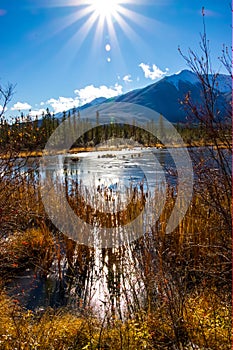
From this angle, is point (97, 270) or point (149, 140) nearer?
point (97, 270)

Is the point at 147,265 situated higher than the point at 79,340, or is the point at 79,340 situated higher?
the point at 147,265

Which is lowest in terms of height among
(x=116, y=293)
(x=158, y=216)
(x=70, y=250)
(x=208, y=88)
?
(x=116, y=293)

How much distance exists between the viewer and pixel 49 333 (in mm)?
3041

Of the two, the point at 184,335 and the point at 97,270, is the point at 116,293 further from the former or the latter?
the point at 184,335

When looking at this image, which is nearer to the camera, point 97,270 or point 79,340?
point 79,340

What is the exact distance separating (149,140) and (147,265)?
2267 inches

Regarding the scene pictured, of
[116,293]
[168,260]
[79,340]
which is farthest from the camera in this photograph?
[168,260]

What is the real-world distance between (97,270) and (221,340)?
2.70m

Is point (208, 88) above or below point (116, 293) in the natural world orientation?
above

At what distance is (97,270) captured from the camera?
5.27 meters

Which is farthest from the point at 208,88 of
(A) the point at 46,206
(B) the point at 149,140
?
(B) the point at 149,140

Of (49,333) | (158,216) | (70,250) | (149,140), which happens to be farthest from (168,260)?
(149,140)

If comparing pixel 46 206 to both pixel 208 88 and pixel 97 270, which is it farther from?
pixel 208 88

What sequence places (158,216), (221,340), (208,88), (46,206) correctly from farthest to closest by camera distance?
(46,206) → (158,216) → (221,340) → (208,88)
